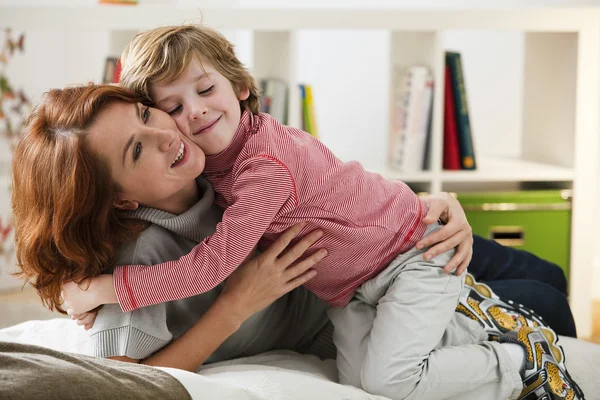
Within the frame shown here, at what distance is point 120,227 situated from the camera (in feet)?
4.27

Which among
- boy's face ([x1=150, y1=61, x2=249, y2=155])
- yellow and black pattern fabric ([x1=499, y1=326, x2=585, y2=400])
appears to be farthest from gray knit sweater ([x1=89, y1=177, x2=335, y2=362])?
yellow and black pattern fabric ([x1=499, y1=326, x2=585, y2=400])

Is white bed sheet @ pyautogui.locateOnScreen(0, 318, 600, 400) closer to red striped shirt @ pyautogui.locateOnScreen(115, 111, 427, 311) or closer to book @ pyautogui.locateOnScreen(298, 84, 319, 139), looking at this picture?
red striped shirt @ pyautogui.locateOnScreen(115, 111, 427, 311)

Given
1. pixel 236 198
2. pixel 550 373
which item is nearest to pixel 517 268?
pixel 550 373

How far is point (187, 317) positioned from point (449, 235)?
52 centimetres

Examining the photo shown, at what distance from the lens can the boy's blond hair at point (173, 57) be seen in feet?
4.34

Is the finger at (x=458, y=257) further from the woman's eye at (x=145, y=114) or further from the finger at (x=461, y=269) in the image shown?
the woman's eye at (x=145, y=114)

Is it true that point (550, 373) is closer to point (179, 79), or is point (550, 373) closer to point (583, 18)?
point (179, 79)

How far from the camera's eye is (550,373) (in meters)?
1.38

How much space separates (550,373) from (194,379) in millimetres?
691

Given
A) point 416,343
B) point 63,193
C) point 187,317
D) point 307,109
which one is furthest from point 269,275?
point 307,109

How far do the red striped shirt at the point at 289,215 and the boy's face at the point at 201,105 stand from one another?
0.11 ft

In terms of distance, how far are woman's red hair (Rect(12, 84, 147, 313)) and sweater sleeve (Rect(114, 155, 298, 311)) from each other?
0.24ft

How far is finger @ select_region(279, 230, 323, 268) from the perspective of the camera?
1.36m

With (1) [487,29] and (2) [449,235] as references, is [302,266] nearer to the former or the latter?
(2) [449,235]
